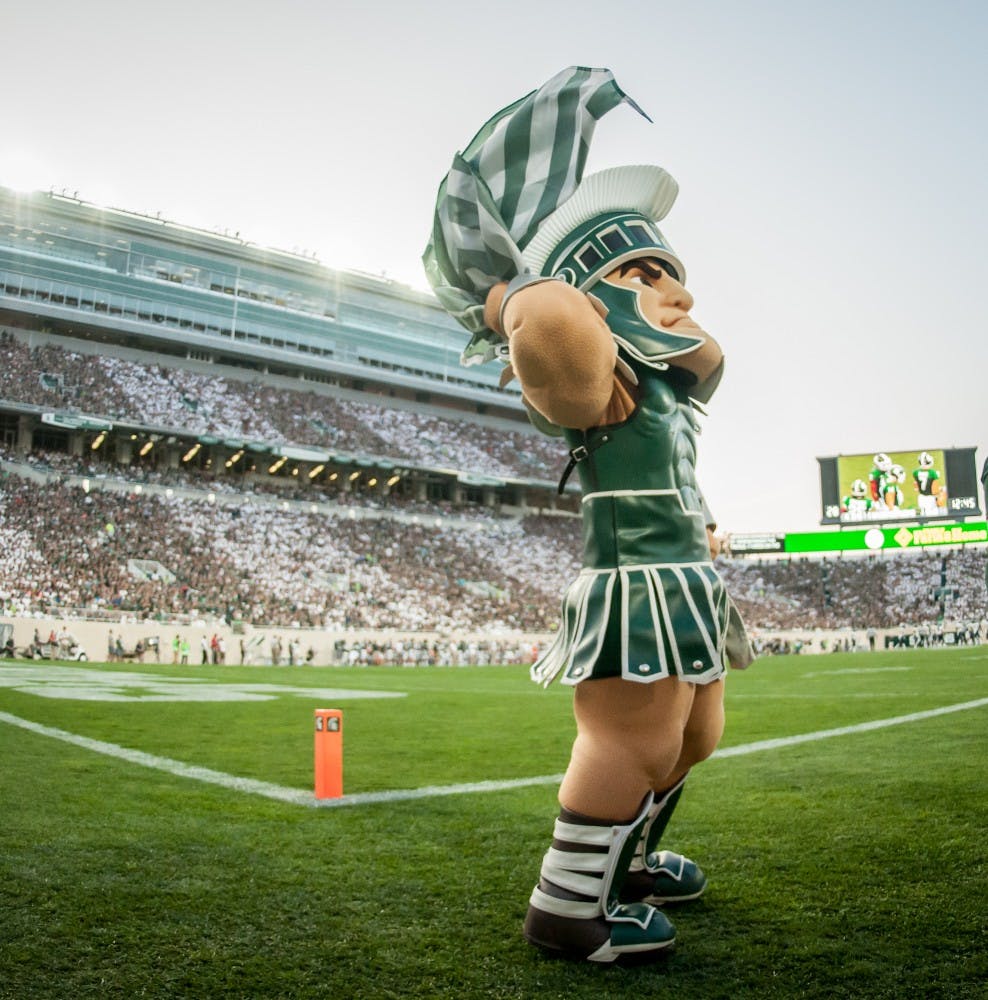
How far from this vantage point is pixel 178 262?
45875 millimetres

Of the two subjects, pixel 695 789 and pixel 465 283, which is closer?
pixel 465 283

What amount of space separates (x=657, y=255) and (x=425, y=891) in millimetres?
2450

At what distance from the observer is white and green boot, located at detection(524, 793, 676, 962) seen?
8.75 ft

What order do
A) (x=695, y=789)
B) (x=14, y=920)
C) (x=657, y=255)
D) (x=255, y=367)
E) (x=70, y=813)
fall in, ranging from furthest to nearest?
(x=255, y=367) < (x=695, y=789) < (x=70, y=813) < (x=657, y=255) < (x=14, y=920)

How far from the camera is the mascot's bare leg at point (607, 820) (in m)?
2.68

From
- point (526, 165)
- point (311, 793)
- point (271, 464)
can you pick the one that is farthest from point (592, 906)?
point (271, 464)

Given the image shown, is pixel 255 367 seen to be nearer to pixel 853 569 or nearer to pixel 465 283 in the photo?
pixel 853 569

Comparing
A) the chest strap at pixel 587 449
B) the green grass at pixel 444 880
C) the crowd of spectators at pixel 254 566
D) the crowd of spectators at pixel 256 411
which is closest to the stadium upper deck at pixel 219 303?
the crowd of spectators at pixel 256 411

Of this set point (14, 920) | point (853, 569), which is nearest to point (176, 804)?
→ point (14, 920)

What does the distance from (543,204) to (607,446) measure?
3.26 feet

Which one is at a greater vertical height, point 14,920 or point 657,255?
point 657,255

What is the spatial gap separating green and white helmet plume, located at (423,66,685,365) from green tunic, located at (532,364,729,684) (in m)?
0.49

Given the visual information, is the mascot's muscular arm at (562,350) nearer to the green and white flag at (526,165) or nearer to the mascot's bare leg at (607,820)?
the green and white flag at (526,165)

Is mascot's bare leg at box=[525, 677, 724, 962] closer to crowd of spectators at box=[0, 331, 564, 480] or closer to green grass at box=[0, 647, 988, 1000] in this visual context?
green grass at box=[0, 647, 988, 1000]
